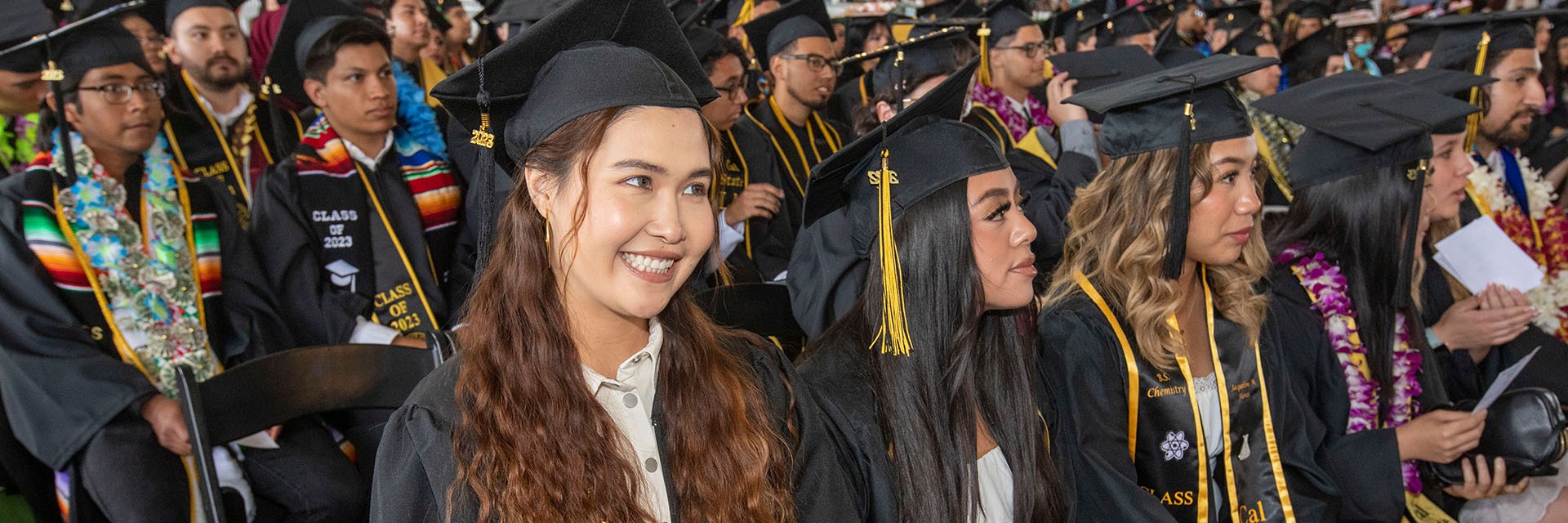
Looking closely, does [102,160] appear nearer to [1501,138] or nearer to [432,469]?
[432,469]

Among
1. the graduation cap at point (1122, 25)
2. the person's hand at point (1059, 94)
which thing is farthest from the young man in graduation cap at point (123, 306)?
the graduation cap at point (1122, 25)

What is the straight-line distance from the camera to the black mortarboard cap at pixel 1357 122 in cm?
298

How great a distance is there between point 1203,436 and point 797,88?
3093mm

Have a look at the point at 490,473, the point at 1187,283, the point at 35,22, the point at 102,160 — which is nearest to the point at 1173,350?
the point at 1187,283

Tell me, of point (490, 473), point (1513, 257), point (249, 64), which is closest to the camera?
point (490, 473)

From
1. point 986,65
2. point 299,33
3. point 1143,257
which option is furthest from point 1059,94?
point 299,33

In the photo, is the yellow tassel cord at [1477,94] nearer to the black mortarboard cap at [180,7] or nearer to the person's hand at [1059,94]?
the person's hand at [1059,94]

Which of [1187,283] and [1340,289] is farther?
[1340,289]

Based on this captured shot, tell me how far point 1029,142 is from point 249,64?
3.72 meters

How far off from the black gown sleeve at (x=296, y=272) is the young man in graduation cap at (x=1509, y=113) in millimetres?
4397

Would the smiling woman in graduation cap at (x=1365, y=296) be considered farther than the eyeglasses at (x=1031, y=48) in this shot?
No

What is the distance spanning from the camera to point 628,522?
5.06ft

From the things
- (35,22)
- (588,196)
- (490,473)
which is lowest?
(490,473)

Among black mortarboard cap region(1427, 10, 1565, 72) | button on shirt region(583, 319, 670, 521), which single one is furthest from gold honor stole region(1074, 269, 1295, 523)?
black mortarboard cap region(1427, 10, 1565, 72)
